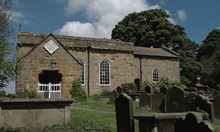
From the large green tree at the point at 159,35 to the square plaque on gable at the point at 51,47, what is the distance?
33.4 m

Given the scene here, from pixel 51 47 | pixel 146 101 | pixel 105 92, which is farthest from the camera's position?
pixel 105 92

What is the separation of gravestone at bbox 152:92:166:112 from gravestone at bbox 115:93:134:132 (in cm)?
749

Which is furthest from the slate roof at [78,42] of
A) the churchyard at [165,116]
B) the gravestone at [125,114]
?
the gravestone at [125,114]

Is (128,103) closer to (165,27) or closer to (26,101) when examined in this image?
(26,101)

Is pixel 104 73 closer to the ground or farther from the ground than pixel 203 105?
farther from the ground

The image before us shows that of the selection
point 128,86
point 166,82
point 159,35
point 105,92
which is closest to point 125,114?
point 105,92

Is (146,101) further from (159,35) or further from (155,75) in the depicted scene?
(159,35)

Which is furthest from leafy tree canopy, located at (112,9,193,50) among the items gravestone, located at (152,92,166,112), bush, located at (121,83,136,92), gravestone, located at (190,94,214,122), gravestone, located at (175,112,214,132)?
gravestone, located at (175,112,214,132)

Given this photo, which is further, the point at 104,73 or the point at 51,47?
the point at 104,73

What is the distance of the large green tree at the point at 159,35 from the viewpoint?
5859cm

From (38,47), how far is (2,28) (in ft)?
39.3

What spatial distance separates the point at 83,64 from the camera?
36125 millimetres

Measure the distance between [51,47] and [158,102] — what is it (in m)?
13.3

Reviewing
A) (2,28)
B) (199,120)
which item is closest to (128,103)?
(199,120)
